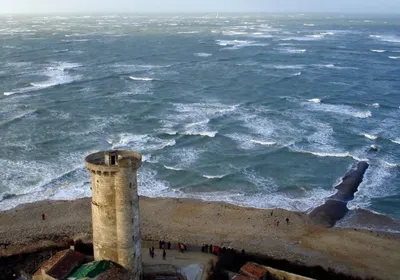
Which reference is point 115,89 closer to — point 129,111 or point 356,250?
point 129,111

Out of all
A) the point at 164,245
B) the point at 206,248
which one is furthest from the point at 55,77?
the point at 206,248

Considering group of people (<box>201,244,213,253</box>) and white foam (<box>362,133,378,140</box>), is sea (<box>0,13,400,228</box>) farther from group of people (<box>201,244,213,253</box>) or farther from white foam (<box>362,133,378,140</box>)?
group of people (<box>201,244,213,253</box>)

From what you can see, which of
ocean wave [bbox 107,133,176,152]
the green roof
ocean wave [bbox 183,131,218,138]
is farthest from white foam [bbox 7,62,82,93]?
the green roof

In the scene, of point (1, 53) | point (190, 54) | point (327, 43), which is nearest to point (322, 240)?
point (190, 54)

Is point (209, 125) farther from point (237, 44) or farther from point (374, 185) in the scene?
point (237, 44)

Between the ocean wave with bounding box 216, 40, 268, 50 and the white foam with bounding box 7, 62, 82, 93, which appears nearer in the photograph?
the white foam with bounding box 7, 62, 82, 93

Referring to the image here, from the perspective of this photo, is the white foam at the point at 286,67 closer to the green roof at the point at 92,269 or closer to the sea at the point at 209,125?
the sea at the point at 209,125

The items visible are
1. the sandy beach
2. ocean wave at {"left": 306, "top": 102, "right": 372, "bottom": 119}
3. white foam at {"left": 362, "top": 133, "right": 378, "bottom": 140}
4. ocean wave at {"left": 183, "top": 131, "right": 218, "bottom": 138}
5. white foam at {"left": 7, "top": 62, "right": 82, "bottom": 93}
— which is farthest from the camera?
white foam at {"left": 7, "top": 62, "right": 82, "bottom": 93}
